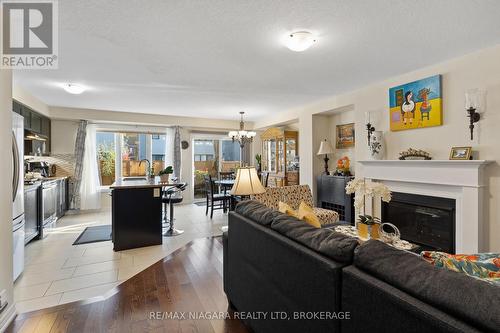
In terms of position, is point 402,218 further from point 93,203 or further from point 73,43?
point 93,203

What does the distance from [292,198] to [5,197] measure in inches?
130

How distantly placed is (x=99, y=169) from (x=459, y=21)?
23.7ft

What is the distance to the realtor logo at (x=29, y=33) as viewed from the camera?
Result: 1.96 m

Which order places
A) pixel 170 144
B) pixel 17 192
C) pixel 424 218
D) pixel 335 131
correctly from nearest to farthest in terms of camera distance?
pixel 17 192
pixel 424 218
pixel 335 131
pixel 170 144

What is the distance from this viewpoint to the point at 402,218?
3609 millimetres

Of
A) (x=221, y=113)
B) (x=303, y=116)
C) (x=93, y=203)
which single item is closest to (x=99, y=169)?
(x=93, y=203)

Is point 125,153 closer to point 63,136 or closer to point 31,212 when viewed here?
point 63,136

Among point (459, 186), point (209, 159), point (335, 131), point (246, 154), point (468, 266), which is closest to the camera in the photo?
point (468, 266)

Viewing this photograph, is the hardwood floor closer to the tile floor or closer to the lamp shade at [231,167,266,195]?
the tile floor

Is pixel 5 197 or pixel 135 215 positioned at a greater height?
pixel 5 197

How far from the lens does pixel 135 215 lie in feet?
12.0

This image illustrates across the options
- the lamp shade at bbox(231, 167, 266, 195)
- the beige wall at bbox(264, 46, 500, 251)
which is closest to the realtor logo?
the lamp shade at bbox(231, 167, 266, 195)

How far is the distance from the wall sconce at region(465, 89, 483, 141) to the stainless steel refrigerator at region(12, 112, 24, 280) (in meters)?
4.82

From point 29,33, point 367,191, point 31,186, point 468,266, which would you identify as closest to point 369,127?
point 367,191
